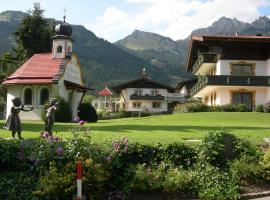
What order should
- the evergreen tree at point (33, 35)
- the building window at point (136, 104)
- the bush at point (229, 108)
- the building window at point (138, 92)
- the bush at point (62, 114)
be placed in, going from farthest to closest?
the building window at point (136, 104), the building window at point (138, 92), the evergreen tree at point (33, 35), the bush at point (229, 108), the bush at point (62, 114)

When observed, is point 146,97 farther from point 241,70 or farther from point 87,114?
point 87,114

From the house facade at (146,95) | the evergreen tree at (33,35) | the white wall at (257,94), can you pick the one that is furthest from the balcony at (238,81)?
the house facade at (146,95)

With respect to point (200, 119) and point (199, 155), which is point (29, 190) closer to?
point (199, 155)

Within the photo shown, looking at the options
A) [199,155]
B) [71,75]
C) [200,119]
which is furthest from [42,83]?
[199,155]

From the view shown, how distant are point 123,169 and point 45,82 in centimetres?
2941

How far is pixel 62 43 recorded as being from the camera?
46938 mm

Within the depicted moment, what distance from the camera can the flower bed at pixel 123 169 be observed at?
1179cm

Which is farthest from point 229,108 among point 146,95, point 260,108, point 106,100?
point 106,100

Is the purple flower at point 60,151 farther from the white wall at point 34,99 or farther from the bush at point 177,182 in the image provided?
the white wall at point 34,99

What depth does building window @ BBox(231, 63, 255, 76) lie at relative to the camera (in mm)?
49344

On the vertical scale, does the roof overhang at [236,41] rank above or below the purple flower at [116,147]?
above

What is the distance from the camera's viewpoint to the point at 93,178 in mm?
11805

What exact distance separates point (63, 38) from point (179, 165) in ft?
115

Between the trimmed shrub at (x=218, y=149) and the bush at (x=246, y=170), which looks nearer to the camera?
the bush at (x=246, y=170)
